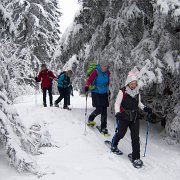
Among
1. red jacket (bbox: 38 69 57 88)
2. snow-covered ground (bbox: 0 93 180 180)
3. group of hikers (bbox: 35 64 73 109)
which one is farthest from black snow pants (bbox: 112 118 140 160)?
red jacket (bbox: 38 69 57 88)

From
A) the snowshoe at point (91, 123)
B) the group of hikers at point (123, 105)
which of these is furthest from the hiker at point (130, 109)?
the snowshoe at point (91, 123)

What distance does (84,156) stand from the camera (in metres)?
6.52

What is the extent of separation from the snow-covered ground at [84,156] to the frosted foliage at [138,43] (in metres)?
1.49

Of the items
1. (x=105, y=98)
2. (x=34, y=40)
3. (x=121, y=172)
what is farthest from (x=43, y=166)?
(x=34, y=40)

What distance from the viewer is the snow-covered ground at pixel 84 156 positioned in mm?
5492

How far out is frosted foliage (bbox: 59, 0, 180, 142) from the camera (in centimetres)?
857

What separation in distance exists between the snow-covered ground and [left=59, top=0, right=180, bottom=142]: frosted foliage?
1.49 meters

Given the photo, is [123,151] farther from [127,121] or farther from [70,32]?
[70,32]

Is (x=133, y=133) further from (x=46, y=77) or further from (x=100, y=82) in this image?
(x=46, y=77)

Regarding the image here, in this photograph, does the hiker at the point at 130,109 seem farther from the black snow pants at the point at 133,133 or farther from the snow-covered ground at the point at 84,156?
the snow-covered ground at the point at 84,156

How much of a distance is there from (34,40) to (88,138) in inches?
802

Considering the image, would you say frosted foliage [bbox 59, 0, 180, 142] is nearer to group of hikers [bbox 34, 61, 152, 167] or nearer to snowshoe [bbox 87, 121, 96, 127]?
group of hikers [bbox 34, 61, 152, 167]

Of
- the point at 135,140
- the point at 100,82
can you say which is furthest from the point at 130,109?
the point at 100,82

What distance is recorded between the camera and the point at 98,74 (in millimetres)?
8680
